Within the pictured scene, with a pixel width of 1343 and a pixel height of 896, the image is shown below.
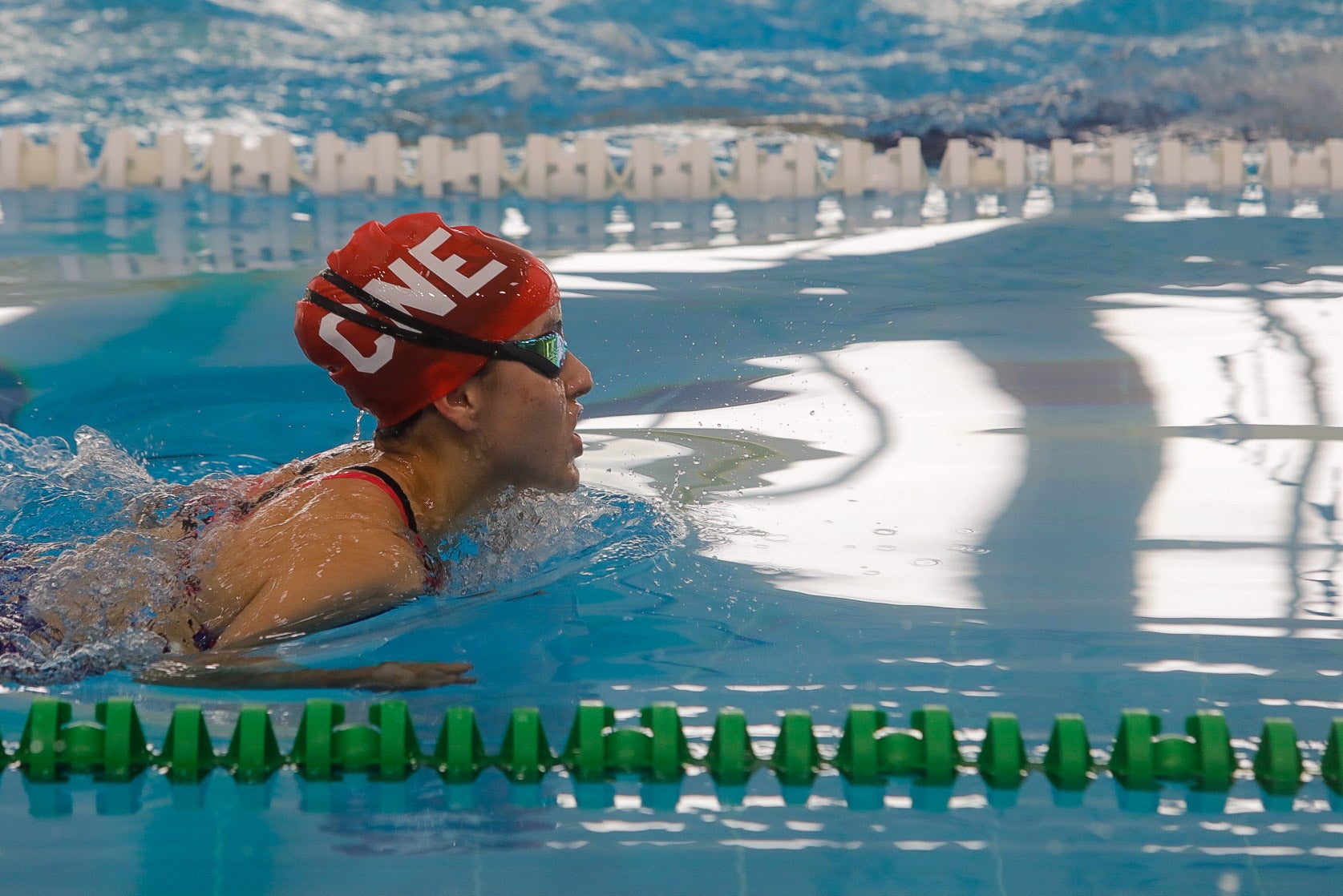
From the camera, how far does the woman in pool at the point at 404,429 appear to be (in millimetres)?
1995

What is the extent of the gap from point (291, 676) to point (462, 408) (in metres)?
0.49

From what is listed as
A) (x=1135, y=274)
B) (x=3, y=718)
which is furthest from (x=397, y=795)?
(x=1135, y=274)

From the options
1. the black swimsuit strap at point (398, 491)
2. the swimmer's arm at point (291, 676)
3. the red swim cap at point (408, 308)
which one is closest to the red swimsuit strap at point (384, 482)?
the black swimsuit strap at point (398, 491)

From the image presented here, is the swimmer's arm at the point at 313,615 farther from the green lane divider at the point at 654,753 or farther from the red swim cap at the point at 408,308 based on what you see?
the red swim cap at the point at 408,308

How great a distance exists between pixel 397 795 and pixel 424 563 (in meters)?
0.53

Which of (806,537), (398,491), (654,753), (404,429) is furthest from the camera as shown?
(806,537)

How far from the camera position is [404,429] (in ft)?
7.28

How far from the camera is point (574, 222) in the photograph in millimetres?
6500

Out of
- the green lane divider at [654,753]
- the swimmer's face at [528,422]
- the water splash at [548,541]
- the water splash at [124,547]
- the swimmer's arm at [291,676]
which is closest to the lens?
the green lane divider at [654,753]

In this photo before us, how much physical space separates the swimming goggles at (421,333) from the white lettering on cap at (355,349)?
0.04ft

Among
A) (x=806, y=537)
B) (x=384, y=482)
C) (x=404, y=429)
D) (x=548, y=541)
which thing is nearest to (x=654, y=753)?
(x=384, y=482)

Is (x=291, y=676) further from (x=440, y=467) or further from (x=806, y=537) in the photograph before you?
(x=806, y=537)

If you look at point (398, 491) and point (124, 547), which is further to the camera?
point (124, 547)

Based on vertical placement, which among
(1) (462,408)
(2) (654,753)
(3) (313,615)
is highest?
(1) (462,408)
